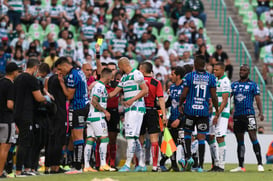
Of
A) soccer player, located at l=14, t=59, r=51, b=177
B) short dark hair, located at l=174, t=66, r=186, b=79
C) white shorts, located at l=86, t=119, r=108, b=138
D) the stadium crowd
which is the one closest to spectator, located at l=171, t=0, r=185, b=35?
the stadium crowd

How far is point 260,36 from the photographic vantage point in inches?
1294

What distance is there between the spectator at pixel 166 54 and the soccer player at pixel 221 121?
10300 millimetres

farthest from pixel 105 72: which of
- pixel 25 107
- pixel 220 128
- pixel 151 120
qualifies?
pixel 220 128

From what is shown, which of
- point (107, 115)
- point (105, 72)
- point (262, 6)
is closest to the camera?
point (107, 115)

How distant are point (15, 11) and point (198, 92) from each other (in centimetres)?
1393

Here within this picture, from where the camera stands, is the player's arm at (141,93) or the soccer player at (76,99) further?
the player's arm at (141,93)

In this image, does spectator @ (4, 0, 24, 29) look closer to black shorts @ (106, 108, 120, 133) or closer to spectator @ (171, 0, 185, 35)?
spectator @ (171, 0, 185, 35)

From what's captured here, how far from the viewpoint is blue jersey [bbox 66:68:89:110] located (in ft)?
58.4

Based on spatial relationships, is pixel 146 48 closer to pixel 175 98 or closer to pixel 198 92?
pixel 175 98

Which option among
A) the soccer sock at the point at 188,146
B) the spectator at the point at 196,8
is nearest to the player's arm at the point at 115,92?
the soccer sock at the point at 188,146

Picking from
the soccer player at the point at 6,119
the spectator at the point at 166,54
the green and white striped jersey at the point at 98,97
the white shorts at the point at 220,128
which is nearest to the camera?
the soccer player at the point at 6,119

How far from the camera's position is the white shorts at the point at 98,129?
60.7 ft

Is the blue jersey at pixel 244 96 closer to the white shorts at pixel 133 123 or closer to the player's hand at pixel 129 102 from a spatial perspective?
the white shorts at pixel 133 123

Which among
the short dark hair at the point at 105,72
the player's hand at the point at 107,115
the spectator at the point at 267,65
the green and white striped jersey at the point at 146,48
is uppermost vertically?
the green and white striped jersey at the point at 146,48
